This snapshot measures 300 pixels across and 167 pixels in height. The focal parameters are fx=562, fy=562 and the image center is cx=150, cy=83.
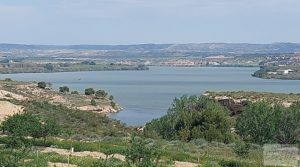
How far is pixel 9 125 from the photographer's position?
1151 inches

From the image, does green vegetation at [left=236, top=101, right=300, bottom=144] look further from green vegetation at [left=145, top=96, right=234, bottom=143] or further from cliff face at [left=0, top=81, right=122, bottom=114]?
cliff face at [left=0, top=81, right=122, bottom=114]

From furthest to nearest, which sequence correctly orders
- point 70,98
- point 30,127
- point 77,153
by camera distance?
1. point 70,98
2. point 30,127
3. point 77,153

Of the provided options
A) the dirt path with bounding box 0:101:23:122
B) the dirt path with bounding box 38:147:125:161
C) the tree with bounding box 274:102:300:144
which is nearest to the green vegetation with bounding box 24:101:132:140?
the dirt path with bounding box 0:101:23:122

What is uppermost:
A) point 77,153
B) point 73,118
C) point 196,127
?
point 77,153

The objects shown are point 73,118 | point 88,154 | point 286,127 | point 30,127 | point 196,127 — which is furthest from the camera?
point 73,118

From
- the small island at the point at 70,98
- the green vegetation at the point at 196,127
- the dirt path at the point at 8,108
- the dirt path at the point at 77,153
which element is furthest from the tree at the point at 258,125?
the small island at the point at 70,98

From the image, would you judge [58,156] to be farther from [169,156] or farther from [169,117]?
[169,117]

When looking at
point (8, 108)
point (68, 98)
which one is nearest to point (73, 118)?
point (8, 108)

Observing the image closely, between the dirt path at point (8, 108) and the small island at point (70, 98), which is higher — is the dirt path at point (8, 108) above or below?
above

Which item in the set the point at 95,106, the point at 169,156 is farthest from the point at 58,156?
the point at 95,106

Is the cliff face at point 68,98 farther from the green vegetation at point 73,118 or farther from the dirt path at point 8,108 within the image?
the dirt path at point 8,108

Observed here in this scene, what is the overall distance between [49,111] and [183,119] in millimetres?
14970

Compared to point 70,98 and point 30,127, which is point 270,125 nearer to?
point 30,127

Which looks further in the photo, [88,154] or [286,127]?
[286,127]
